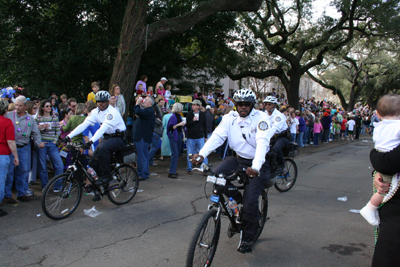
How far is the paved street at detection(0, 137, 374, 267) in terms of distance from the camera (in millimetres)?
4117

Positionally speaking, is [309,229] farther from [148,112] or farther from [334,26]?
[334,26]

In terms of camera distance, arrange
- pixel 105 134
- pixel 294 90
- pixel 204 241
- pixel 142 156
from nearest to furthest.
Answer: pixel 204 241
pixel 105 134
pixel 142 156
pixel 294 90

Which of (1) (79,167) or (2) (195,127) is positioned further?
(2) (195,127)

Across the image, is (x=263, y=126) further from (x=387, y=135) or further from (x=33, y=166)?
(x=33, y=166)

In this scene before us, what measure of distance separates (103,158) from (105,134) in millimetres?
517

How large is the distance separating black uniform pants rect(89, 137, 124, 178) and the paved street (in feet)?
2.27

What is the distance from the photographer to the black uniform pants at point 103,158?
6.02m

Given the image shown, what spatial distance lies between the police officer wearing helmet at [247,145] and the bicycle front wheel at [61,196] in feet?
8.69

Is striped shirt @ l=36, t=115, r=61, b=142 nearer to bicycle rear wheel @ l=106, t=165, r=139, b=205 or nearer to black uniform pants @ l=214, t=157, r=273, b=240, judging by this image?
bicycle rear wheel @ l=106, t=165, r=139, b=205

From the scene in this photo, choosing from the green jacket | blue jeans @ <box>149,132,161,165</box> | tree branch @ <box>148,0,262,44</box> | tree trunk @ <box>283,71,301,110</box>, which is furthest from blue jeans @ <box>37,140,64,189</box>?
tree trunk @ <box>283,71,301,110</box>

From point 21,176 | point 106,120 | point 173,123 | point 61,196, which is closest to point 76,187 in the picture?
point 61,196

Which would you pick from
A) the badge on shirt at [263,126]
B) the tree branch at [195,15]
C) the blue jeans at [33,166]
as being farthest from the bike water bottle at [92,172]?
the tree branch at [195,15]

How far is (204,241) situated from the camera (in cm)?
352

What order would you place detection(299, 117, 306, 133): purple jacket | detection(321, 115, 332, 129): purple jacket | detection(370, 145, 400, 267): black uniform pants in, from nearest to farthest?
detection(370, 145, 400, 267): black uniform pants, detection(299, 117, 306, 133): purple jacket, detection(321, 115, 332, 129): purple jacket
